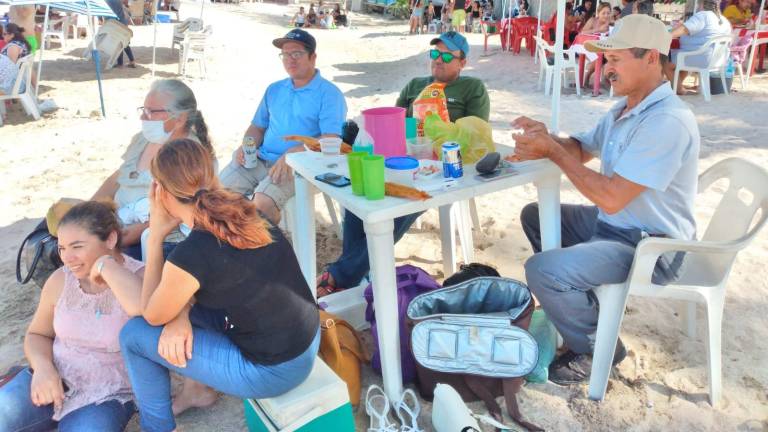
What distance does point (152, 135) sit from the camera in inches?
127

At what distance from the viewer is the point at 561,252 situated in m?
2.40

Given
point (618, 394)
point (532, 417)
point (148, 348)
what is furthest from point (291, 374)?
point (618, 394)

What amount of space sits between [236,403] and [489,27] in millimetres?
16106

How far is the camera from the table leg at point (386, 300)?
2203 mm

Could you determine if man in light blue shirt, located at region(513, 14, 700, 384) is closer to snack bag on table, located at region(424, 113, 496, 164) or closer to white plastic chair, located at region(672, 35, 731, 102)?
snack bag on table, located at region(424, 113, 496, 164)

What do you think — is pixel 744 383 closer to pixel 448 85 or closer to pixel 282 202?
pixel 448 85

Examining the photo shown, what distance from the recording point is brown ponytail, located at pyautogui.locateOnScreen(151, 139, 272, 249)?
1792 mm

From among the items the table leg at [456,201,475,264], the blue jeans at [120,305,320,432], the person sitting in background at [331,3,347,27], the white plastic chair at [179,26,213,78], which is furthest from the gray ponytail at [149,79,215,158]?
the person sitting in background at [331,3,347,27]

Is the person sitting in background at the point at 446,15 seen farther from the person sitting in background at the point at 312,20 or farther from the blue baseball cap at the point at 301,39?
the blue baseball cap at the point at 301,39

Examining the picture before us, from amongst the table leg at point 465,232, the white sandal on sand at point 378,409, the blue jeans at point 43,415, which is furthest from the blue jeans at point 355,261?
the blue jeans at point 43,415

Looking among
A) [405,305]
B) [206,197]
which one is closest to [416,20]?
[405,305]

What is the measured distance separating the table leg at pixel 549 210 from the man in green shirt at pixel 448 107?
2.97 ft

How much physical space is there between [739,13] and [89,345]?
36.8 ft

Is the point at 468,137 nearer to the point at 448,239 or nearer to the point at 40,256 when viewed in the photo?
the point at 448,239
